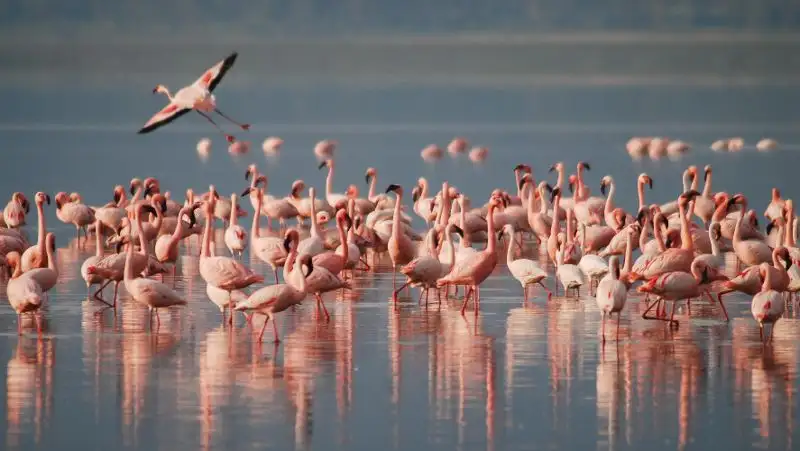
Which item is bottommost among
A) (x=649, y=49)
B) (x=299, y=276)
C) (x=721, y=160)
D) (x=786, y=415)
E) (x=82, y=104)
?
(x=786, y=415)

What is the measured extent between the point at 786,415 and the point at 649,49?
11657cm

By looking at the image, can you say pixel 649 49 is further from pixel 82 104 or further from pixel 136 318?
pixel 136 318

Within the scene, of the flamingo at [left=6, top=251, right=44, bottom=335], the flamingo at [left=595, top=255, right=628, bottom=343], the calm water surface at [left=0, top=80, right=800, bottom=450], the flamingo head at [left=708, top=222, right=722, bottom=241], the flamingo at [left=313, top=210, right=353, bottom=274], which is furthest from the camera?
the flamingo head at [left=708, top=222, right=722, bottom=241]

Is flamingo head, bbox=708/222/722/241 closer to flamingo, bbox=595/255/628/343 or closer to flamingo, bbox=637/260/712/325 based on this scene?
flamingo, bbox=637/260/712/325

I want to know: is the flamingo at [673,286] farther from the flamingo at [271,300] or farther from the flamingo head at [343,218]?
the flamingo head at [343,218]

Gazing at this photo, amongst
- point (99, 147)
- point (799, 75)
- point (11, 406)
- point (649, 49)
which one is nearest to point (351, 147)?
point (99, 147)

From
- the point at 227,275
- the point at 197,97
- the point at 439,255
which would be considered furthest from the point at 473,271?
the point at 197,97

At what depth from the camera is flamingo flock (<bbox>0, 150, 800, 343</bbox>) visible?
1237 cm

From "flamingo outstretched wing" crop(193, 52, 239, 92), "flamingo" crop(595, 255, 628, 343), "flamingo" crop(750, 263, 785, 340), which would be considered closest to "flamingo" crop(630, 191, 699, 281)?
"flamingo" crop(595, 255, 628, 343)

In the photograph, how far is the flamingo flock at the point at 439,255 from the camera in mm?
12367

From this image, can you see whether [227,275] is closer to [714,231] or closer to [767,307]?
[767,307]

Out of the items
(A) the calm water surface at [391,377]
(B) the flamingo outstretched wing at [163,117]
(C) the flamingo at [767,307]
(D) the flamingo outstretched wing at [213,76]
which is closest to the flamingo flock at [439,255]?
(C) the flamingo at [767,307]

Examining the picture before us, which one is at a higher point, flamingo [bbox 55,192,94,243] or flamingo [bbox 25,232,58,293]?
flamingo [bbox 55,192,94,243]

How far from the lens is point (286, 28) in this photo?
5157 inches
